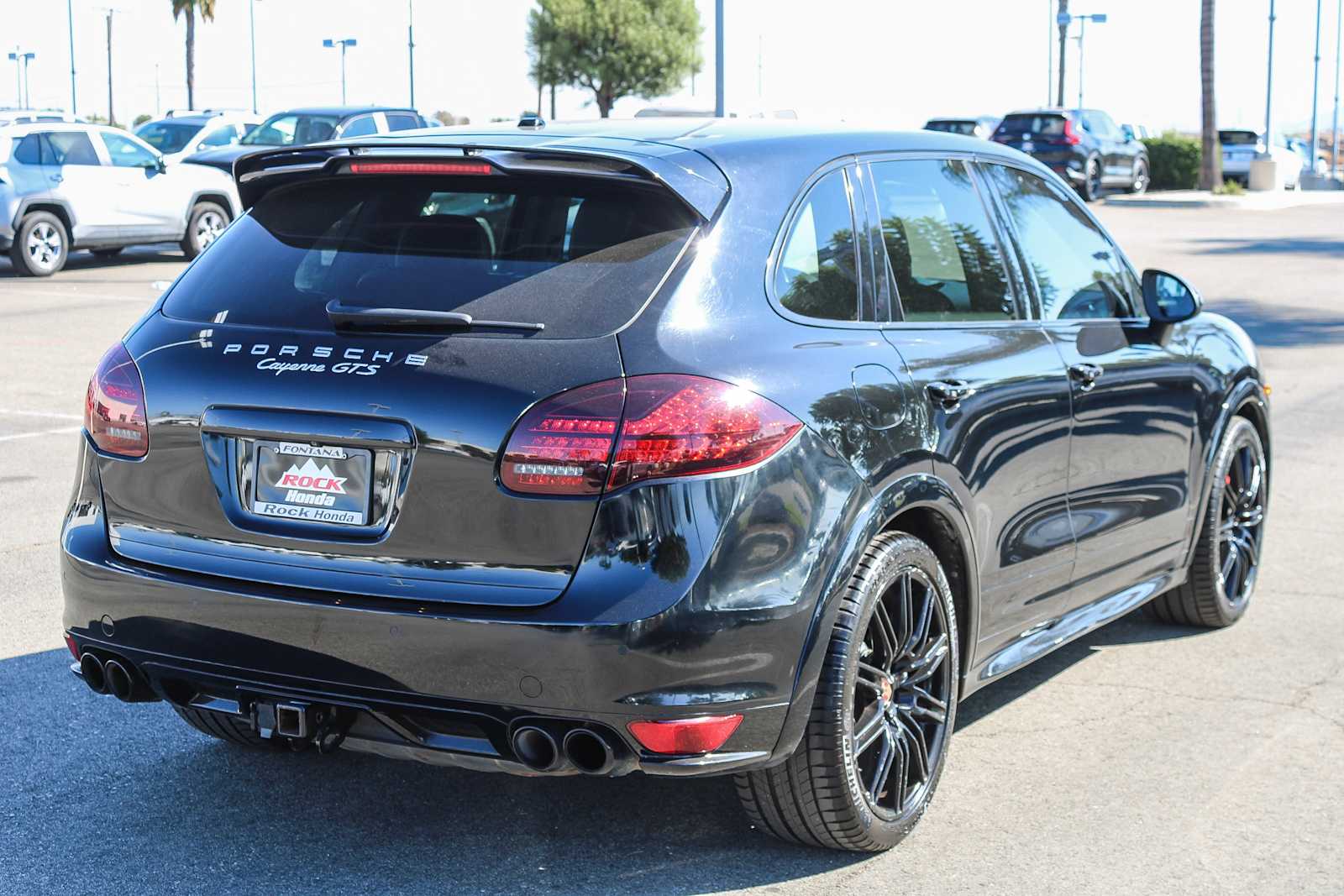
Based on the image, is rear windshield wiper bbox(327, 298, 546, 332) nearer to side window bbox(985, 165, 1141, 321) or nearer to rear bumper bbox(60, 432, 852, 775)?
rear bumper bbox(60, 432, 852, 775)

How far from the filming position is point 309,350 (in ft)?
12.5

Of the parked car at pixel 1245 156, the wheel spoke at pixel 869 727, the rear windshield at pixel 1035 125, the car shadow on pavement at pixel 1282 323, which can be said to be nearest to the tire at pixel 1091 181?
the rear windshield at pixel 1035 125

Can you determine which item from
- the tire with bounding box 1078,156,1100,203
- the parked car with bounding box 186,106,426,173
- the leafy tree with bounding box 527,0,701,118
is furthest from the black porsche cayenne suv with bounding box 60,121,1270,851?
the leafy tree with bounding box 527,0,701,118

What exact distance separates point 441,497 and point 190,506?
664 mm

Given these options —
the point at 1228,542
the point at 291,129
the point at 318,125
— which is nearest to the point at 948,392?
the point at 1228,542

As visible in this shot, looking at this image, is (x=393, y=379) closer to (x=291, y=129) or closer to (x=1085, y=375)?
(x=1085, y=375)

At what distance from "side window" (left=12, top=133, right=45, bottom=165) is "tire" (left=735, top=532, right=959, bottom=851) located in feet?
60.9

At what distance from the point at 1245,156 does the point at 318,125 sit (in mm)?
31520

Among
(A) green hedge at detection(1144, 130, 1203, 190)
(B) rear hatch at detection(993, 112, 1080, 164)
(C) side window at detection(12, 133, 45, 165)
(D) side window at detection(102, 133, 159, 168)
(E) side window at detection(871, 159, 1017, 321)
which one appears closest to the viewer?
(E) side window at detection(871, 159, 1017, 321)

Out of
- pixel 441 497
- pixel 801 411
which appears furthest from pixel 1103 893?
pixel 441 497

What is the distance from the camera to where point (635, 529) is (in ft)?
11.6

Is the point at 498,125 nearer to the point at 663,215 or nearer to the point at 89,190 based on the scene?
the point at 663,215

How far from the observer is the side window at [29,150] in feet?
67.3

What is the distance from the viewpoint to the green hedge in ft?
154
